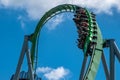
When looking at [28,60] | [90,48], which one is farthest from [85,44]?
[28,60]

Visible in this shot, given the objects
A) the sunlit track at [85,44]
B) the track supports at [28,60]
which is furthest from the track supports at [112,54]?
the track supports at [28,60]

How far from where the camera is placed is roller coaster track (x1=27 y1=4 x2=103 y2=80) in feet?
111

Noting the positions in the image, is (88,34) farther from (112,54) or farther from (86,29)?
(112,54)

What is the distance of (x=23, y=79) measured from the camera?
139 ft

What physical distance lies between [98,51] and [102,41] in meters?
0.97

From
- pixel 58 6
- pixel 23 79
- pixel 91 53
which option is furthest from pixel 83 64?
pixel 23 79

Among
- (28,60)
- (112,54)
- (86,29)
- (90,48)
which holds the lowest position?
(112,54)

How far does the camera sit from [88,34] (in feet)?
116

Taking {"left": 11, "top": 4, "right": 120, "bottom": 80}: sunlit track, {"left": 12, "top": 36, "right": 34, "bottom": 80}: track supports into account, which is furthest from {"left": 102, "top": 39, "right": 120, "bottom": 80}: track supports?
{"left": 12, "top": 36, "right": 34, "bottom": 80}: track supports

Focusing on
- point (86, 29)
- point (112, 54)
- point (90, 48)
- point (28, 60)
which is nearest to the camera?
point (112, 54)

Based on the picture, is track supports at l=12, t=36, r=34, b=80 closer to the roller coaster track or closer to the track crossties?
the roller coaster track

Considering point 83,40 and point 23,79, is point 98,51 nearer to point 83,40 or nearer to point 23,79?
point 83,40

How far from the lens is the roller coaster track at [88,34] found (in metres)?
33.8

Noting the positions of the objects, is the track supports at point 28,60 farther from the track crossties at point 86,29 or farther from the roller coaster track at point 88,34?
the track crossties at point 86,29
